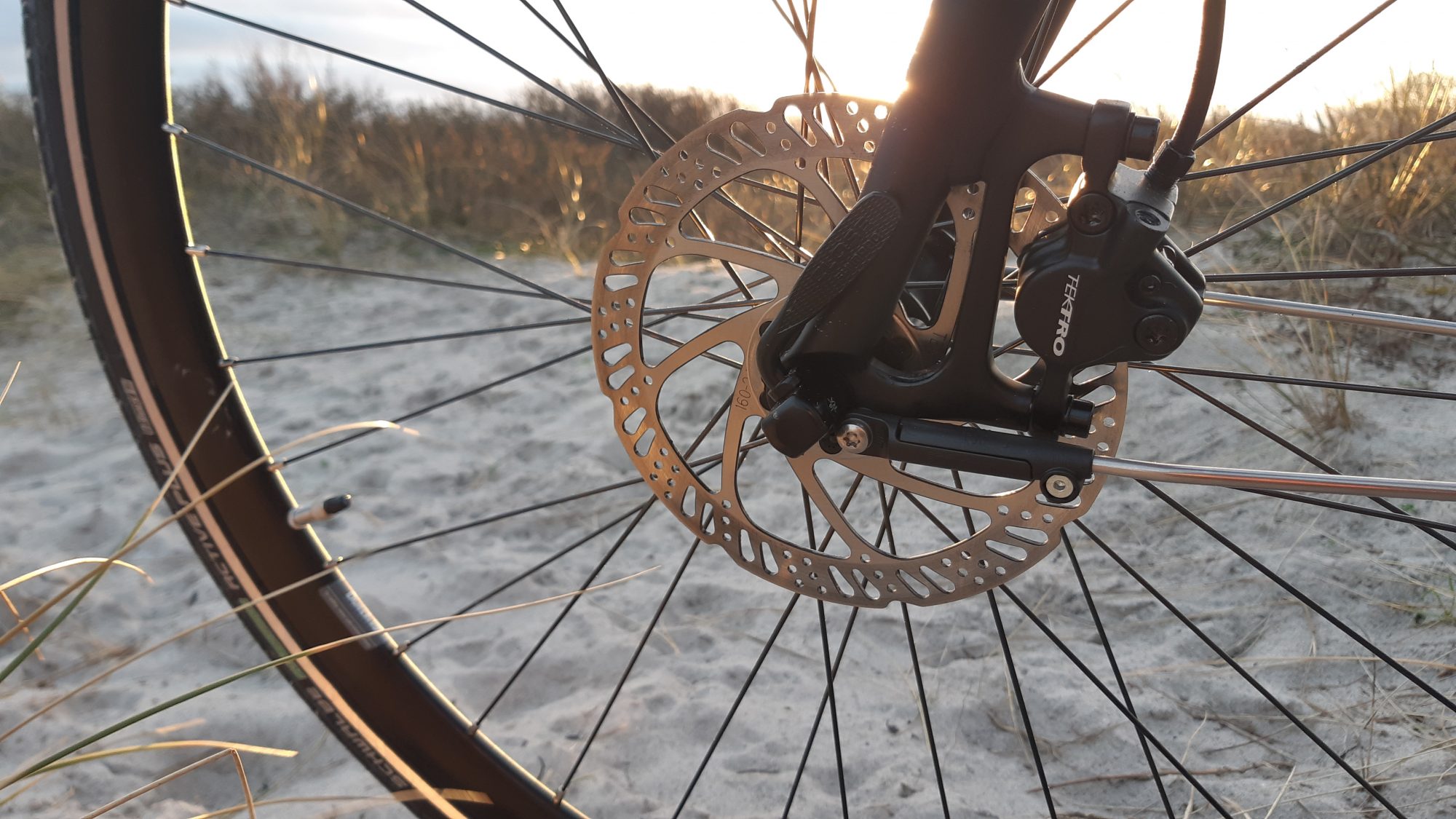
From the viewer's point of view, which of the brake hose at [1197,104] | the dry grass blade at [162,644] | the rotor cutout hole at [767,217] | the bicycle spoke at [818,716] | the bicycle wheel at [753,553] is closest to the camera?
the brake hose at [1197,104]

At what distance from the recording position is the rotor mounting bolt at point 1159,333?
2.59ft

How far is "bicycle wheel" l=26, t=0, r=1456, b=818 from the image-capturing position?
1.00 metres

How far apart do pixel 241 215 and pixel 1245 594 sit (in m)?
4.28

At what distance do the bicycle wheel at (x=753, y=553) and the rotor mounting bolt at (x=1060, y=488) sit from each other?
0.17ft

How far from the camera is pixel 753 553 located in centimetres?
110

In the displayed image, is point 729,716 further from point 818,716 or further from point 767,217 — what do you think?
point 767,217

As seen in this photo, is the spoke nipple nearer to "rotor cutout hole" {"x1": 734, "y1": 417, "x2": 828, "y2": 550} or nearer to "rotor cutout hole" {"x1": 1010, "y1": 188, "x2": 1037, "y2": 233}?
"rotor cutout hole" {"x1": 1010, "y1": 188, "x2": 1037, "y2": 233}

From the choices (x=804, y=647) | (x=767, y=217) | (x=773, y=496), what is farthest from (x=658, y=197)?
(x=767, y=217)

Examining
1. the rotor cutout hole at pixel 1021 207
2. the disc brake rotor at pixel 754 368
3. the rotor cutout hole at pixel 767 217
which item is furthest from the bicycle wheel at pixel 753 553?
the rotor cutout hole at pixel 767 217

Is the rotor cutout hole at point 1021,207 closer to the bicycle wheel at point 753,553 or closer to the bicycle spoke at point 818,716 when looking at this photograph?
the bicycle wheel at point 753,553

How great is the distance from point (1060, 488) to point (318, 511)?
79 centimetres

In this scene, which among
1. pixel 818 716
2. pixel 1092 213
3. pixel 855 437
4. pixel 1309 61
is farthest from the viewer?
pixel 818 716

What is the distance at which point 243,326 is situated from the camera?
144 inches

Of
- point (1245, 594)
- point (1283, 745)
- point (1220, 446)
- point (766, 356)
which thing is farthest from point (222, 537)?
point (1220, 446)
